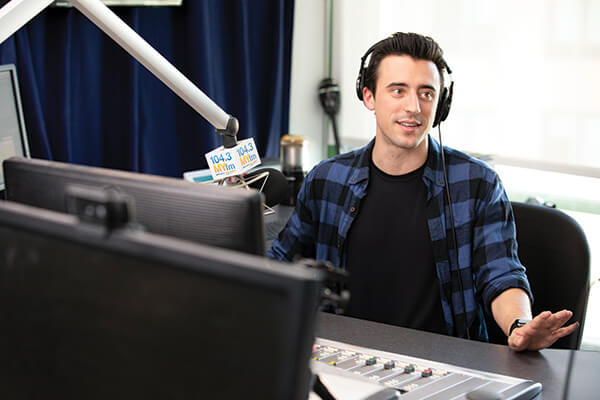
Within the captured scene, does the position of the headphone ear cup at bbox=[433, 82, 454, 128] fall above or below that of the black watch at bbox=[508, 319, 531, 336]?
above

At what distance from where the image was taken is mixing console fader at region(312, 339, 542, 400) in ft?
2.92

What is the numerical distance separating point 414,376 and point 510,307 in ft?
1.26

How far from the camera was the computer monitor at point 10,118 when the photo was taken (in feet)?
5.55

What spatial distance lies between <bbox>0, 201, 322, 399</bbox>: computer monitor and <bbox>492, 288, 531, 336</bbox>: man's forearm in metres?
0.82

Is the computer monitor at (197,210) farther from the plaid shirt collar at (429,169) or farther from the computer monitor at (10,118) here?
the computer monitor at (10,118)

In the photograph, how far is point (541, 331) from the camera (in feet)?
3.40

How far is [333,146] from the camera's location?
10.1 ft

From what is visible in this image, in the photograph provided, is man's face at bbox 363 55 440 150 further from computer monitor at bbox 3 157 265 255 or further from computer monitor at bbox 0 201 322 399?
computer monitor at bbox 0 201 322 399

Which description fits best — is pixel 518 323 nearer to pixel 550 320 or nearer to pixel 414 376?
pixel 550 320

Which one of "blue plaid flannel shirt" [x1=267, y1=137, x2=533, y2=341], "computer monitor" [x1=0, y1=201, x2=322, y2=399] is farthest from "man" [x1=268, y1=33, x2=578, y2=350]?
"computer monitor" [x1=0, y1=201, x2=322, y2=399]

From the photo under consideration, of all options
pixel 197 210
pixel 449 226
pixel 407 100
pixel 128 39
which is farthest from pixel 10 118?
pixel 197 210

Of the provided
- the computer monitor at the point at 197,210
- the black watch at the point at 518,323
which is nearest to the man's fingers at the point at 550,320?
the black watch at the point at 518,323

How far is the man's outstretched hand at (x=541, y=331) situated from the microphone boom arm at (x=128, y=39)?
595mm

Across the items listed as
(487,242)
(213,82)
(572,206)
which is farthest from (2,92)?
(572,206)
